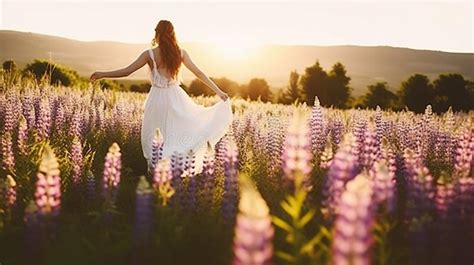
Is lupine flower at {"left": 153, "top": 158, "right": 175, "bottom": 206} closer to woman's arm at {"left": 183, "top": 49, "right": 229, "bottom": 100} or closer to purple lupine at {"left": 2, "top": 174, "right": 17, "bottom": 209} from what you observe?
purple lupine at {"left": 2, "top": 174, "right": 17, "bottom": 209}

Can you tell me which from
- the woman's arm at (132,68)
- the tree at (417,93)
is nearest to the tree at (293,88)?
the tree at (417,93)

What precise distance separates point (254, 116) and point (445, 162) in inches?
169

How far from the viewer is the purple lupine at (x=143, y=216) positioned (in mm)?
5152

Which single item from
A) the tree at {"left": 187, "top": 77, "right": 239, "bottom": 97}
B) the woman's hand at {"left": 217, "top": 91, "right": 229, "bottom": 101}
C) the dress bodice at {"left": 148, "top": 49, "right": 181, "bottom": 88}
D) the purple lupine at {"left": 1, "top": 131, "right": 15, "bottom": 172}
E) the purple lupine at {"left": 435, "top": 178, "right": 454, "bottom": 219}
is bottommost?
the tree at {"left": 187, "top": 77, "right": 239, "bottom": 97}

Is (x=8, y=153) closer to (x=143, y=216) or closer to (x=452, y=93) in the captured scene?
(x=143, y=216)

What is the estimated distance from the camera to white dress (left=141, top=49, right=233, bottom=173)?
9977mm

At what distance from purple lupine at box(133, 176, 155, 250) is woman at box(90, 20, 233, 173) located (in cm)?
456

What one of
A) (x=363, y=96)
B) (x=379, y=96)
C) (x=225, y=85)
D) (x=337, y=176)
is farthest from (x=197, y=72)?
(x=225, y=85)

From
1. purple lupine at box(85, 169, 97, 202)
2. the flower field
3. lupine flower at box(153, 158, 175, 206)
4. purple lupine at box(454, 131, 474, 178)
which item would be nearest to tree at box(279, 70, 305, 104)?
the flower field

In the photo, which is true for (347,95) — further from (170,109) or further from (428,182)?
(428,182)

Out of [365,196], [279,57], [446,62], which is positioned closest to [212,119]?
[365,196]

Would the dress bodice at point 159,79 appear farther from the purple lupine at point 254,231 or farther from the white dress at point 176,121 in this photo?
the purple lupine at point 254,231

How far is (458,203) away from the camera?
545cm

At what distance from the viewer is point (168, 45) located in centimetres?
973
